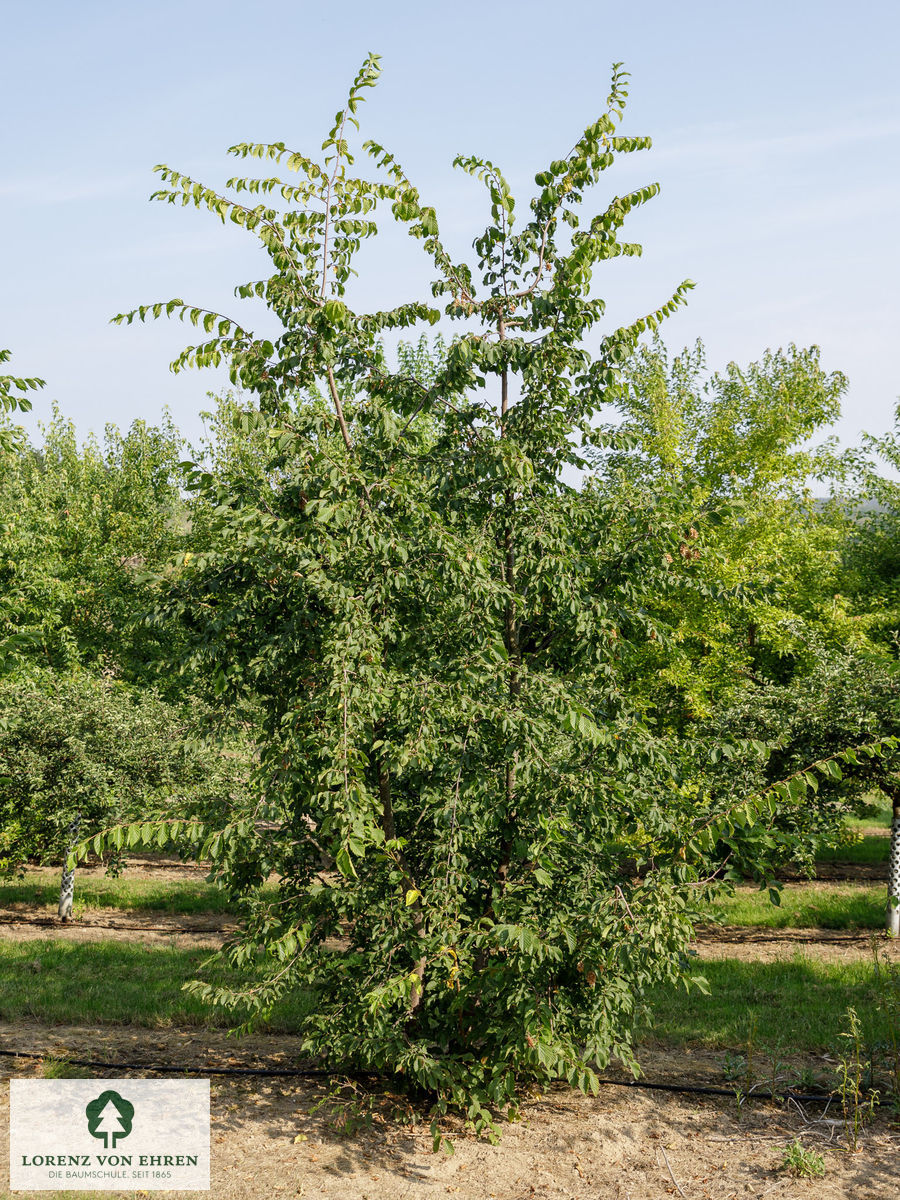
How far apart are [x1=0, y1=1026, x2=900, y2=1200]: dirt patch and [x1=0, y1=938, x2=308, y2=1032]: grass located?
206 centimetres

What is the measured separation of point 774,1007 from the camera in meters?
9.67

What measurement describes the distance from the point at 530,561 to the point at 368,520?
1105 mm

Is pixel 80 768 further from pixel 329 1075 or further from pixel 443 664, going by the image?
pixel 443 664

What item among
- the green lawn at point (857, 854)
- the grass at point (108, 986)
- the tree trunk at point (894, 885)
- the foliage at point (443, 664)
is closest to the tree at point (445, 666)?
the foliage at point (443, 664)

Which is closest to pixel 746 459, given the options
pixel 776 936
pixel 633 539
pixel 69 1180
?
pixel 776 936

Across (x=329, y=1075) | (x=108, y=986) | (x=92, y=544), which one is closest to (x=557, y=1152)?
(x=329, y=1075)

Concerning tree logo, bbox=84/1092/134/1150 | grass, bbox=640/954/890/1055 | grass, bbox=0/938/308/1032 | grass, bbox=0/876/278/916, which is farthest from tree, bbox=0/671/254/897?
grass, bbox=640/954/890/1055

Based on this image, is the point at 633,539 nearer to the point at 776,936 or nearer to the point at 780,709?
the point at 780,709

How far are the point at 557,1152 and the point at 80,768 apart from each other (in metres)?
9.03

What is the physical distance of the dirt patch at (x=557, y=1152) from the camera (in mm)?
5801

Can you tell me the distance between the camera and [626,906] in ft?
17.7

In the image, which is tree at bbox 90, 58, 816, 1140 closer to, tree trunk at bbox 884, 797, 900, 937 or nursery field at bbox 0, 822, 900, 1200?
nursery field at bbox 0, 822, 900, 1200

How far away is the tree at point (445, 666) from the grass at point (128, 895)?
9930 millimetres

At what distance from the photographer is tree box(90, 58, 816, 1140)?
5566 mm
